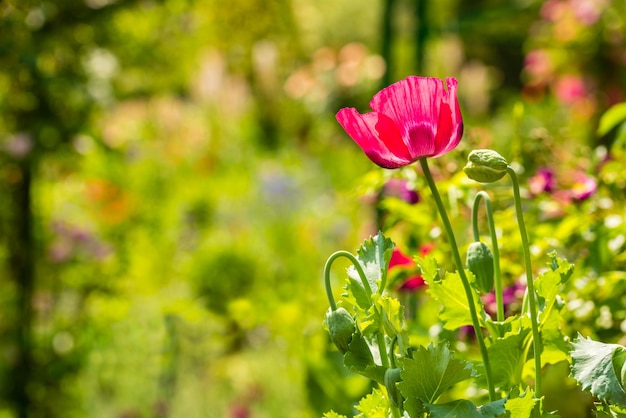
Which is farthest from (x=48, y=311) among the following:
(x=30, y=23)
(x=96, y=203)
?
(x=96, y=203)

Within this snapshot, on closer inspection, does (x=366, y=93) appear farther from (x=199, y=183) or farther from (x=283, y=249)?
(x=283, y=249)

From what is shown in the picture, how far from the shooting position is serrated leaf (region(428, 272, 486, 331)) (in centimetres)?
58

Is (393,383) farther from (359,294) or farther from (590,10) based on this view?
(590,10)

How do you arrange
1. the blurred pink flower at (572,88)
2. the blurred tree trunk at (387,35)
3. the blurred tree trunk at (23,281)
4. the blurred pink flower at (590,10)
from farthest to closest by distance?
the blurred pink flower at (572,88), the blurred pink flower at (590,10), the blurred tree trunk at (387,35), the blurred tree trunk at (23,281)

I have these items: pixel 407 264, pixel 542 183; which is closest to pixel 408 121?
pixel 407 264

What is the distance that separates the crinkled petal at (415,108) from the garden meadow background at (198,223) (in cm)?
37

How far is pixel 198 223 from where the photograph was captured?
11.2 ft

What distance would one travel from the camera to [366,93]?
6715 mm

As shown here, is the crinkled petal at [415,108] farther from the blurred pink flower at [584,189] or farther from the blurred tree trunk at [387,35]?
the blurred tree trunk at [387,35]

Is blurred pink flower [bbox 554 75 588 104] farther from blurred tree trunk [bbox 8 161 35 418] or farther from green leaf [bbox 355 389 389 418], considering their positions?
green leaf [bbox 355 389 389 418]

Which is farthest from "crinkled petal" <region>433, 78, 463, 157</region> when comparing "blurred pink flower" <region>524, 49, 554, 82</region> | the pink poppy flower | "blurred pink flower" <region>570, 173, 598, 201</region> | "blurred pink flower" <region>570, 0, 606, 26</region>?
"blurred pink flower" <region>524, 49, 554, 82</region>

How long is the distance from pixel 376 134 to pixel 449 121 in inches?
1.9

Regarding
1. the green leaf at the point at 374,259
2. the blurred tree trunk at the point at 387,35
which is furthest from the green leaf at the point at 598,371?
the blurred tree trunk at the point at 387,35

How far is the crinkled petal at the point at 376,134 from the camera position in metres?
0.54
